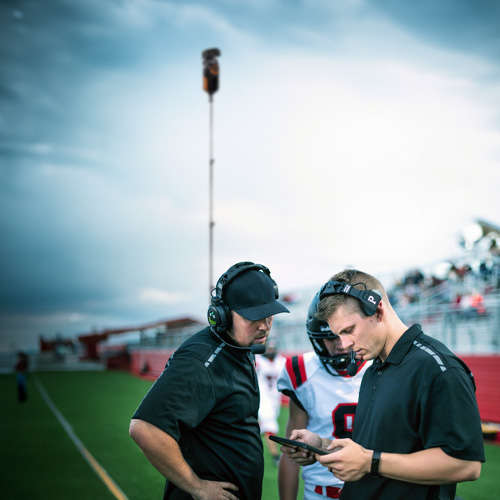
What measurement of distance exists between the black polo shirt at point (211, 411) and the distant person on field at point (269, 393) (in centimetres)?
547

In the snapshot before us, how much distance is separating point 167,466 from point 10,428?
11.2 metres

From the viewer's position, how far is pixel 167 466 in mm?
2256

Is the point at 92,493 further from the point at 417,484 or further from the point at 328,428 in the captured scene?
the point at 417,484

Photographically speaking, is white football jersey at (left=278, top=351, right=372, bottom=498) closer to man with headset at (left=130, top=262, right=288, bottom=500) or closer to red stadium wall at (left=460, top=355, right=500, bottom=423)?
man with headset at (left=130, top=262, right=288, bottom=500)

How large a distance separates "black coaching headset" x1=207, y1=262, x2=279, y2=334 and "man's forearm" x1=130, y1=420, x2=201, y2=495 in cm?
60

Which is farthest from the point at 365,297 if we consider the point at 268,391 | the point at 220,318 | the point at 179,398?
the point at 268,391

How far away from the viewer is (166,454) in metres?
2.24

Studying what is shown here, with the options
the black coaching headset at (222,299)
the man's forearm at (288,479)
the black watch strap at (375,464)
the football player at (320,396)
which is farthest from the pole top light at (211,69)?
the black watch strap at (375,464)

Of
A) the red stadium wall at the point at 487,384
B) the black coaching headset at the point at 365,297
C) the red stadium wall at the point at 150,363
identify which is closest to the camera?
the black coaching headset at the point at 365,297

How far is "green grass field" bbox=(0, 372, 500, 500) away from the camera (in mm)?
6656

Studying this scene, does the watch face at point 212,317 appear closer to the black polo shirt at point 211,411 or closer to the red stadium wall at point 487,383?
the black polo shirt at point 211,411

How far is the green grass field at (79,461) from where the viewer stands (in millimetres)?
6656

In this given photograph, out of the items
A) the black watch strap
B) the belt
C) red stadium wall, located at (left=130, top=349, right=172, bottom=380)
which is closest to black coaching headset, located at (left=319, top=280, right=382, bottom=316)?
the black watch strap

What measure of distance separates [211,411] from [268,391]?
23.2 feet
